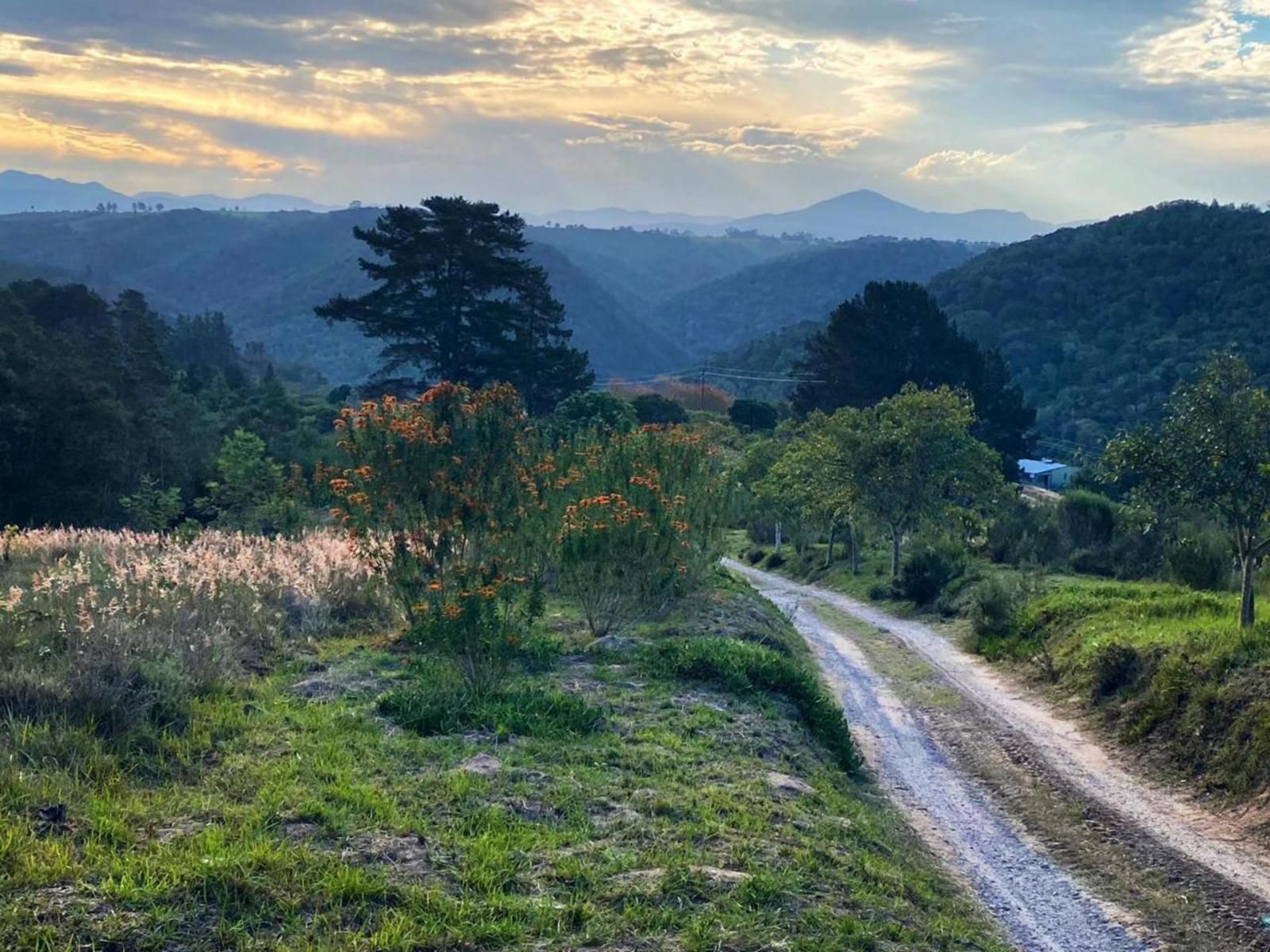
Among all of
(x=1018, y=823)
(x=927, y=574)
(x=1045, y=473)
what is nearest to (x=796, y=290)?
(x=1045, y=473)

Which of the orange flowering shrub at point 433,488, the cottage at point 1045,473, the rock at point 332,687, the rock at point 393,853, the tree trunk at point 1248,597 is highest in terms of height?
the orange flowering shrub at point 433,488

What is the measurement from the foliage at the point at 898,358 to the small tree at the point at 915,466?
21992 millimetres

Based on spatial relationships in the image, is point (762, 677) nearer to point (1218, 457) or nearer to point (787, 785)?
point (787, 785)

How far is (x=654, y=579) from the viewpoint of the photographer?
1223cm

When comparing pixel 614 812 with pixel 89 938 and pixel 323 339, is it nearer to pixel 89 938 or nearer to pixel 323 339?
A: pixel 89 938

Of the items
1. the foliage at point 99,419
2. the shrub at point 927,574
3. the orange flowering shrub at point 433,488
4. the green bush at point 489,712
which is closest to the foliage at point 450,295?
the foliage at point 99,419

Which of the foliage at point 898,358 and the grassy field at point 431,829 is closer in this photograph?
the grassy field at point 431,829

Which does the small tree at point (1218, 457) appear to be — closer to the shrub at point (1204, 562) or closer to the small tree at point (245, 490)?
the shrub at point (1204, 562)

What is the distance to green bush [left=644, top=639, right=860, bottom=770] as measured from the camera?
9586 mm

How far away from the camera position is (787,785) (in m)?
7.18

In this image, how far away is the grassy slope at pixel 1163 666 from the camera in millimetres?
9219

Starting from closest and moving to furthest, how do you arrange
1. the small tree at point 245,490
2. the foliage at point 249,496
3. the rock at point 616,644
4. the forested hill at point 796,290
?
the rock at point 616,644
the foliage at point 249,496
the small tree at point 245,490
the forested hill at point 796,290

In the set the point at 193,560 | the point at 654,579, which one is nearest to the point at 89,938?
the point at 193,560

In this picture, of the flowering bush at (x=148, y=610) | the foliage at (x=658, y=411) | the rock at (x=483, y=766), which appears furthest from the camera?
the foliage at (x=658, y=411)
